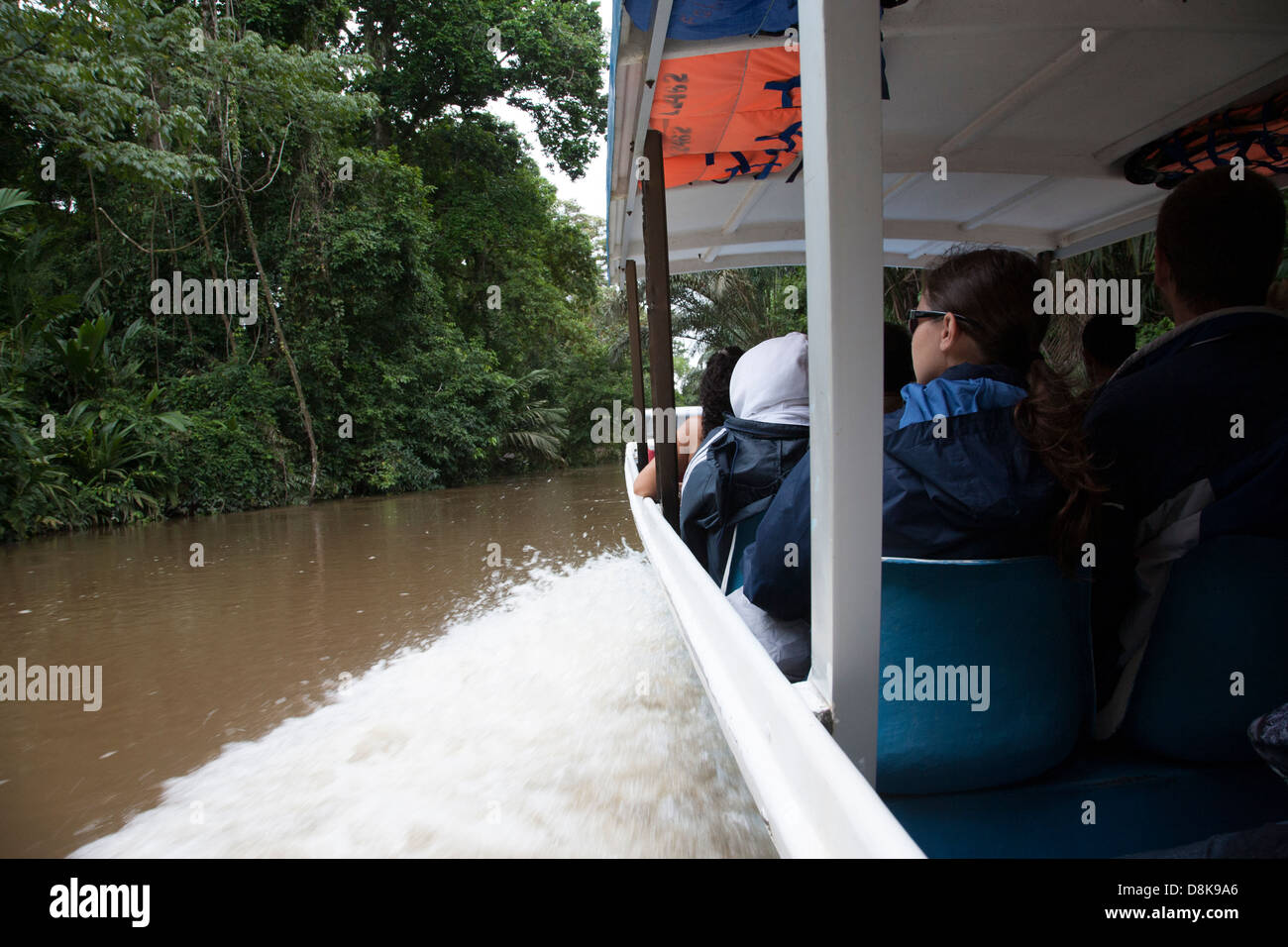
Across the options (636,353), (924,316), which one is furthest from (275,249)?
(924,316)

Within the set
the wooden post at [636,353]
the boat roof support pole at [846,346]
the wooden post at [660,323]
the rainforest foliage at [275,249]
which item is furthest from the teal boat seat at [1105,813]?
the rainforest foliage at [275,249]

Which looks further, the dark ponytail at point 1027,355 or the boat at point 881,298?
the dark ponytail at point 1027,355

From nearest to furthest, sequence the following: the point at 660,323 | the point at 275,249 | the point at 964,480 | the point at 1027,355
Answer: the point at 964,480
the point at 1027,355
the point at 660,323
the point at 275,249

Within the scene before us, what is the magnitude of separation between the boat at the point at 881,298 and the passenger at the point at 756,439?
235 mm

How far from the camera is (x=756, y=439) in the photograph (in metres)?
2.07

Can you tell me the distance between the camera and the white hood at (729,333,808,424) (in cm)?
204

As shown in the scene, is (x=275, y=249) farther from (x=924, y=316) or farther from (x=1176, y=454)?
(x=1176, y=454)

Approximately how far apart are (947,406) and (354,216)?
14.0 meters

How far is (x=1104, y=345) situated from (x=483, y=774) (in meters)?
2.70

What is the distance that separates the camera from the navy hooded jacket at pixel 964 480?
1166mm

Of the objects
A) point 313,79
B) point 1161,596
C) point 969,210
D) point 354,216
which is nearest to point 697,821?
point 1161,596

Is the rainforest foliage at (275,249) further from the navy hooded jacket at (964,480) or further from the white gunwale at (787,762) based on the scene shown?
the navy hooded jacket at (964,480)

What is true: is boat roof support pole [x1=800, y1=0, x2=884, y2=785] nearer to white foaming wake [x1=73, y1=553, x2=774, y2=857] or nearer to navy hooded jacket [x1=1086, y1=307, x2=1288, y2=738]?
navy hooded jacket [x1=1086, y1=307, x2=1288, y2=738]
